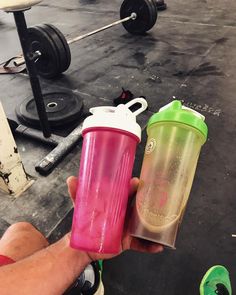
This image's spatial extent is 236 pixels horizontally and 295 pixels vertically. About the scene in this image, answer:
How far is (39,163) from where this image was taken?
148cm

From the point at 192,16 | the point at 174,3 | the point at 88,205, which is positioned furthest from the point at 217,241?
the point at 174,3

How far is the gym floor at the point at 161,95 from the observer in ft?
3.51

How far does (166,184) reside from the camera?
585 mm

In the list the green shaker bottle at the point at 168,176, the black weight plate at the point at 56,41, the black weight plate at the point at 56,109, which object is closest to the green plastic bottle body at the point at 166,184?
the green shaker bottle at the point at 168,176

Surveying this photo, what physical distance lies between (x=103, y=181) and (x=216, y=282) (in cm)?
66

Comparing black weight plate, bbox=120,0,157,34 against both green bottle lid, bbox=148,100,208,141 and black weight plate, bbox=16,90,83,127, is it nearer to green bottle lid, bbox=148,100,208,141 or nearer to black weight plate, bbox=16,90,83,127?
black weight plate, bbox=16,90,83,127

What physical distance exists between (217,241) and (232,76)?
1.44 meters

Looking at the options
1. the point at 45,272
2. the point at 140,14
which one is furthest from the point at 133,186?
the point at 140,14

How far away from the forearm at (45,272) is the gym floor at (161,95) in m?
0.46

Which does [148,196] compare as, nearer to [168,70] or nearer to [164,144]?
[164,144]

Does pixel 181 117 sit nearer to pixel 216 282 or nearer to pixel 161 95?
pixel 216 282

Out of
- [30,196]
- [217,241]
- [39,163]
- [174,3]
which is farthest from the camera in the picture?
[174,3]

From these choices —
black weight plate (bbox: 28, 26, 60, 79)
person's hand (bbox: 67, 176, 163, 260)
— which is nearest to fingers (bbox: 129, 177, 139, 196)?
person's hand (bbox: 67, 176, 163, 260)

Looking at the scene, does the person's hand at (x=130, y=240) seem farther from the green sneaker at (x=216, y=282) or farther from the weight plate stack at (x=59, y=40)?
the weight plate stack at (x=59, y=40)
